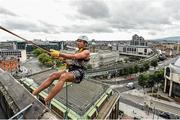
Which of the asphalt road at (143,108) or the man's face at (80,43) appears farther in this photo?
the asphalt road at (143,108)

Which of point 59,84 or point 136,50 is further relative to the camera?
point 136,50

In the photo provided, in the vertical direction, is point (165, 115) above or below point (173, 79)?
below

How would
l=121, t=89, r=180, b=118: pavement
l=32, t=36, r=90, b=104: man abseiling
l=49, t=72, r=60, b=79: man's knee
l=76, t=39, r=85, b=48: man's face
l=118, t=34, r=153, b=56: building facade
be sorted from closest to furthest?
1. l=32, t=36, r=90, b=104: man abseiling
2. l=49, t=72, r=60, b=79: man's knee
3. l=76, t=39, r=85, b=48: man's face
4. l=121, t=89, r=180, b=118: pavement
5. l=118, t=34, r=153, b=56: building facade

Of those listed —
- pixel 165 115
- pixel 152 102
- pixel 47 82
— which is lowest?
pixel 165 115

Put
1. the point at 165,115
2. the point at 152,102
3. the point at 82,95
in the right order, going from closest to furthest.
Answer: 1. the point at 82,95
2. the point at 165,115
3. the point at 152,102

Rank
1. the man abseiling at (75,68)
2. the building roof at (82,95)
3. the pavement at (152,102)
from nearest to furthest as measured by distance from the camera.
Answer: the man abseiling at (75,68) < the building roof at (82,95) < the pavement at (152,102)

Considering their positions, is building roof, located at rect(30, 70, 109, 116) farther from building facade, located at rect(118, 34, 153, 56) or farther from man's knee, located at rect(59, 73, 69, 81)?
building facade, located at rect(118, 34, 153, 56)

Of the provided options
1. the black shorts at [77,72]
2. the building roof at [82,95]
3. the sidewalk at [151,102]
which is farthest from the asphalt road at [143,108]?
the black shorts at [77,72]

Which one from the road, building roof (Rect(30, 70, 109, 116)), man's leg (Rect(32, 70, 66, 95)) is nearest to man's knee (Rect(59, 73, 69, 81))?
man's leg (Rect(32, 70, 66, 95))

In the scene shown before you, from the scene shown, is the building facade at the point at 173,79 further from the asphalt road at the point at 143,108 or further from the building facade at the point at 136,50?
the building facade at the point at 136,50

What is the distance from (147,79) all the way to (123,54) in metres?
67.5

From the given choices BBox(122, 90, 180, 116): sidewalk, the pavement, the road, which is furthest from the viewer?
BBox(122, 90, 180, 116): sidewalk

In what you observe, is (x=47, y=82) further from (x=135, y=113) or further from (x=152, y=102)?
(x=152, y=102)

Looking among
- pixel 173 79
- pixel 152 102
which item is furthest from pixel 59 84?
pixel 173 79
